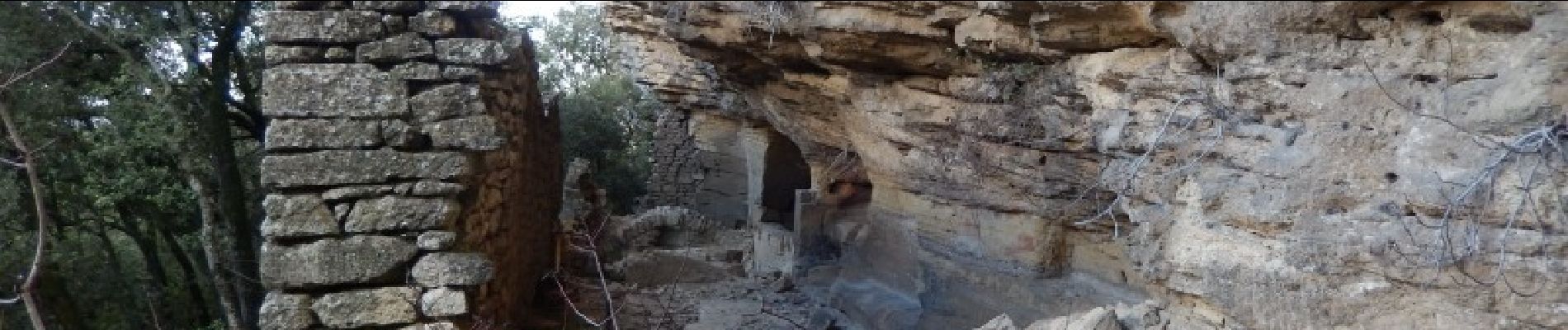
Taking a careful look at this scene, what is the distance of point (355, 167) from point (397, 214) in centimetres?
25

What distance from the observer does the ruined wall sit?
148 inches

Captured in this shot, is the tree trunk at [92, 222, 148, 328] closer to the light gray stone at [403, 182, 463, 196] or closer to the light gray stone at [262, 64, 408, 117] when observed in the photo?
the light gray stone at [262, 64, 408, 117]

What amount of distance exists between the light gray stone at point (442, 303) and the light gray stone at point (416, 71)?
879mm

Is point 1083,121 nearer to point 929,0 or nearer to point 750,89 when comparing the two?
point 929,0

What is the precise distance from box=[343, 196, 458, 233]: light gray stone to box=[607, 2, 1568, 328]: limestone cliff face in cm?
209

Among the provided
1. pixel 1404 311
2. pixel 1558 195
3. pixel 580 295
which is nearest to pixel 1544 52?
pixel 1558 195

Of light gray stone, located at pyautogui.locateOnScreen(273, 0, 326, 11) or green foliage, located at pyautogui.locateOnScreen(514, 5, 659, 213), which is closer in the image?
light gray stone, located at pyautogui.locateOnScreen(273, 0, 326, 11)

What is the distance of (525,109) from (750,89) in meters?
2.84

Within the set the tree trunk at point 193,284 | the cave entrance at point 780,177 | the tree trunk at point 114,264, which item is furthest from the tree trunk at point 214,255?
the cave entrance at point 780,177

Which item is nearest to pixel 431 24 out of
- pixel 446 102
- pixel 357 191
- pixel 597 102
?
pixel 446 102

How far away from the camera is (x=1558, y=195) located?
2.46 metres

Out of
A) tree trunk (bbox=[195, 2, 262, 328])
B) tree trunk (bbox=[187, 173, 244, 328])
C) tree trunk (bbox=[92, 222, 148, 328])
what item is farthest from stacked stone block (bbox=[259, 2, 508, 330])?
tree trunk (bbox=[92, 222, 148, 328])

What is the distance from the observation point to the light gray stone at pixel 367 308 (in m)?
3.76

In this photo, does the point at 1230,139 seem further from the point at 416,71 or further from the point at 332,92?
the point at 332,92
